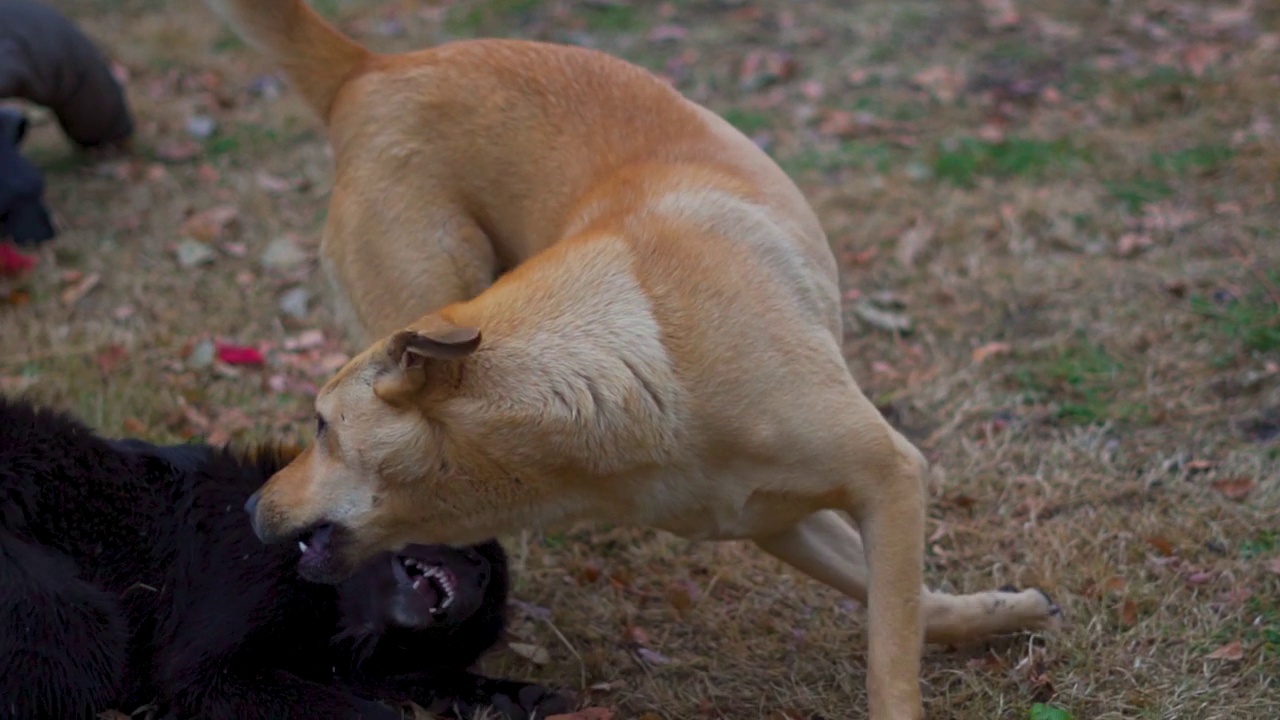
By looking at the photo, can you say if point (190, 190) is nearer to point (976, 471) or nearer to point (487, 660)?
point (487, 660)

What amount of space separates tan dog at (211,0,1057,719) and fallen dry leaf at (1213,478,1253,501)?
85 cm

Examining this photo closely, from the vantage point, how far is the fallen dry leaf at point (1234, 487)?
156 inches

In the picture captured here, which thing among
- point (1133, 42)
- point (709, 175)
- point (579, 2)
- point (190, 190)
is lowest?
point (190, 190)

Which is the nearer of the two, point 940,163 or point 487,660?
point 487,660

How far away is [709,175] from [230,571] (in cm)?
170

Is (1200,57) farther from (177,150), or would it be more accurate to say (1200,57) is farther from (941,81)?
(177,150)

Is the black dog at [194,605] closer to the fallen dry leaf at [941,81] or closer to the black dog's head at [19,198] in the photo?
the black dog's head at [19,198]

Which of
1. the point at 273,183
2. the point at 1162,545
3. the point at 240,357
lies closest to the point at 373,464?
the point at 1162,545

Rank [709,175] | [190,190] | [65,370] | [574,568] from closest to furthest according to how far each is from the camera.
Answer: [709,175]
[574,568]
[65,370]
[190,190]

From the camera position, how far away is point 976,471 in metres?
4.30

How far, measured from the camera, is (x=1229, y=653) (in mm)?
3328

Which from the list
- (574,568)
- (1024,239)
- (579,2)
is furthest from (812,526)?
(579,2)

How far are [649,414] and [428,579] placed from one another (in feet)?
3.55

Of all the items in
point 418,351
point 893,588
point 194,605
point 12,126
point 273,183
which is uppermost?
point 418,351
